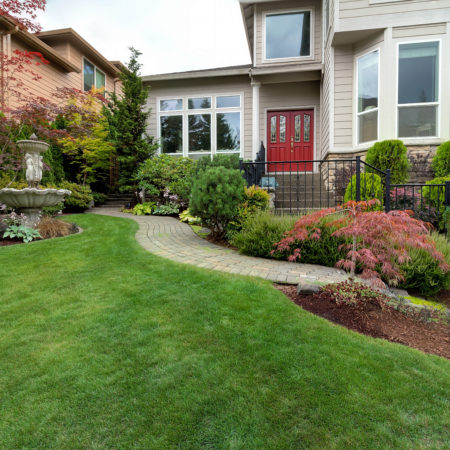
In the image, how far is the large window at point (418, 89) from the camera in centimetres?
660

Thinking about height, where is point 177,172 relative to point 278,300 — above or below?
above

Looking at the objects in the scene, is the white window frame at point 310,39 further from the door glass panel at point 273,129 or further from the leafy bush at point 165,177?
the leafy bush at point 165,177

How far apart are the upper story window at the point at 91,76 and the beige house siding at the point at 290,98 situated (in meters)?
6.86

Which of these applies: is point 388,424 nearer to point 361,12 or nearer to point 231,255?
point 231,255

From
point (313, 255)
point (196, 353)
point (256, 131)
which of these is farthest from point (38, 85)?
point (196, 353)

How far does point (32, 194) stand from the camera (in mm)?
5125

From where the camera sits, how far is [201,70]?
1040cm

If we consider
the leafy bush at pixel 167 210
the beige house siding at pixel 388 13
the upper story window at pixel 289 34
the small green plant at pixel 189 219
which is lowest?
the small green plant at pixel 189 219

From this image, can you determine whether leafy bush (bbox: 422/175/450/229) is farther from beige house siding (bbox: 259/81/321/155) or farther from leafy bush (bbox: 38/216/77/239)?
leafy bush (bbox: 38/216/77/239)

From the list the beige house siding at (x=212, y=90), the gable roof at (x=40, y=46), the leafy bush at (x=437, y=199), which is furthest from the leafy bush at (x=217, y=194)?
the gable roof at (x=40, y=46)

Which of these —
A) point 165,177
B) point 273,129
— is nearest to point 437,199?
point 273,129

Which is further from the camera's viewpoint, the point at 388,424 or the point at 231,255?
the point at 231,255

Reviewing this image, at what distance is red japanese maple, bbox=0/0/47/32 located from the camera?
5.61 meters

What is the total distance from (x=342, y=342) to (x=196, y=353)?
3.40 feet
